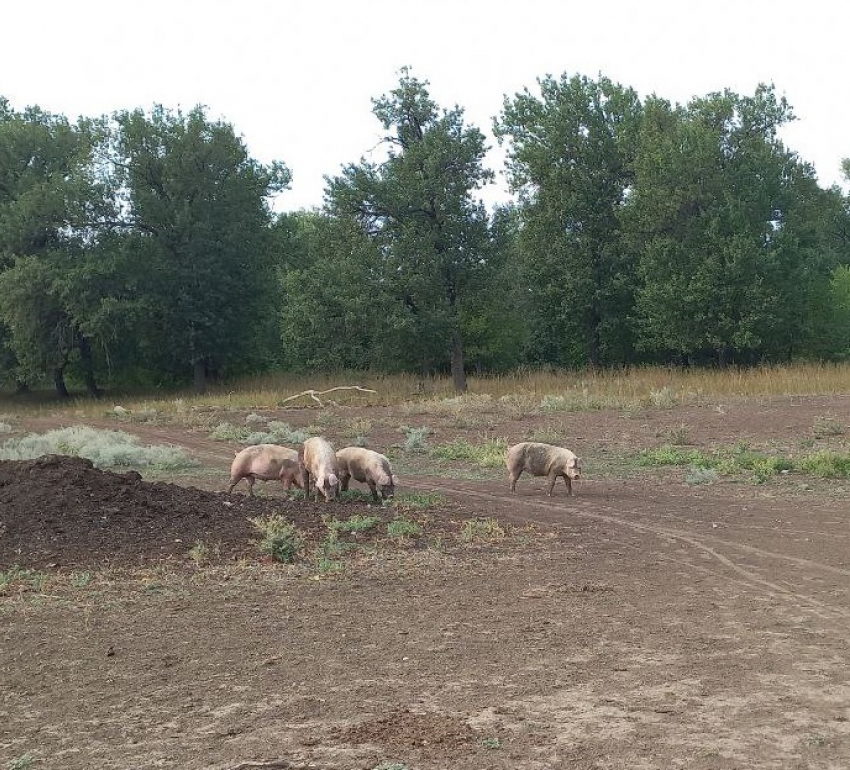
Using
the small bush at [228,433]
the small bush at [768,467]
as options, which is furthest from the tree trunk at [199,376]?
the small bush at [768,467]

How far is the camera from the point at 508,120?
42.3 meters

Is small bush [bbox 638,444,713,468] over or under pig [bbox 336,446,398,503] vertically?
under

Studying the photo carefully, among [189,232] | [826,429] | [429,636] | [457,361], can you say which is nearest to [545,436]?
[826,429]

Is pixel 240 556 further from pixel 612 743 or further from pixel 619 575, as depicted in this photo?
pixel 612 743

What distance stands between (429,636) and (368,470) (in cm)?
607

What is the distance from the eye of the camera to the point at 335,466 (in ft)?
43.1

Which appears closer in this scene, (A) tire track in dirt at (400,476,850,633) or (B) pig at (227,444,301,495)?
(A) tire track in dirt at (400,476,850,633)

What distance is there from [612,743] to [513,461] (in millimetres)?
9677

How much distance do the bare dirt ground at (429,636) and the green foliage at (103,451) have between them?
6704 mm

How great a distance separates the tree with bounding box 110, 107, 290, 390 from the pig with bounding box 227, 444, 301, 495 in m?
27.8

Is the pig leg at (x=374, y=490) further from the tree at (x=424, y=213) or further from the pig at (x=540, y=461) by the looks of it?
the tree at (x=424, y=213)

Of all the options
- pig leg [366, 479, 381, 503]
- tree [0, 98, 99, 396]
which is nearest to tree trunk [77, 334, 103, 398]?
tree [0, 98, 99, 396]

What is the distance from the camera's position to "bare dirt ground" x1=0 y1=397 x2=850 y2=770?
16.3 ft

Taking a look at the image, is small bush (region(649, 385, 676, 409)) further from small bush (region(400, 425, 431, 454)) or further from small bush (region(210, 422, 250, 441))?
small bush (region(210, 422, 250, 441))
